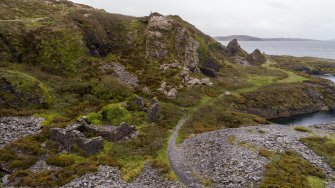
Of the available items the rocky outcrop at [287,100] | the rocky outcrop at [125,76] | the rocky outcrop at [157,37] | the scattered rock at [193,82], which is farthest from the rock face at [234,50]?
the rocky outcrop at [125,76]

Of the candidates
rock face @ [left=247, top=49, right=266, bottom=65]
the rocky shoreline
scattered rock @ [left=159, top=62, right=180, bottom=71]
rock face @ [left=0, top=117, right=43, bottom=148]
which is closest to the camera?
the rocky shoreline

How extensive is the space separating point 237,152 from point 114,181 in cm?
2147

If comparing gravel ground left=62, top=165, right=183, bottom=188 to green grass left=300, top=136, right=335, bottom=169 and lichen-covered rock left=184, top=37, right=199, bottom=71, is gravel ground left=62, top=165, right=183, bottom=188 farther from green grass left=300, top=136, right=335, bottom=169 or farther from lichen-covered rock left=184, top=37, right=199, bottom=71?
lichen-covered rock left=184, top=37, right=199, bottom=71

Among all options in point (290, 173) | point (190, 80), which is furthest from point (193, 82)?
point (290, 173)

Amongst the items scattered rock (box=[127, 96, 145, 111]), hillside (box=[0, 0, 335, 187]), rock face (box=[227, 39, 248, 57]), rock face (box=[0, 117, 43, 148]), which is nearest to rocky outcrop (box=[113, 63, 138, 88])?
hillside (box=[0, 0, 335, 187])

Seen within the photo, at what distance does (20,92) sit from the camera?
6606 centimetres

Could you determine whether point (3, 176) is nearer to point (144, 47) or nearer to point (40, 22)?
point (40, 22)

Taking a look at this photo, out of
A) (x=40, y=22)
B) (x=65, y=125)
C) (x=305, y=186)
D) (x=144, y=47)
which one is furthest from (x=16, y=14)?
(x=305, y=186)

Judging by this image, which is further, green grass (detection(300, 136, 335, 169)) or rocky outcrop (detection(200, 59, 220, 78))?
rocky outcrop (detection(200, 59, 220, 78))

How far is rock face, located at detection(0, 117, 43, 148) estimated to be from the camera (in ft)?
171

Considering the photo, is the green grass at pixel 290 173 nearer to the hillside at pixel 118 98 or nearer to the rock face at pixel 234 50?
the hillside at pixel 118 98

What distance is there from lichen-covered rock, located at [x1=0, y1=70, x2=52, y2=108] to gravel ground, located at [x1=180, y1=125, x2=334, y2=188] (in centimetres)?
3294

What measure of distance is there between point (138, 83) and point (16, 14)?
4812 centimetres

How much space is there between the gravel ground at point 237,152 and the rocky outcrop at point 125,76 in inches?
1396
